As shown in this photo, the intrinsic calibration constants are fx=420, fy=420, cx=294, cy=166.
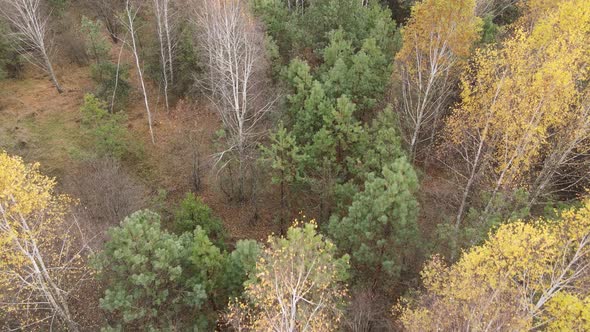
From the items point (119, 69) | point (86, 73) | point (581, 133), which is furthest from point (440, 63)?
point (86, 73)

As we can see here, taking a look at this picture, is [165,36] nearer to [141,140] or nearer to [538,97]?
[141,140]

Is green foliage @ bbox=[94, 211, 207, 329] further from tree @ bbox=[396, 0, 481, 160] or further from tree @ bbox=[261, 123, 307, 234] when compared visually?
tree @ bbox=[396, 0, 481, 160]

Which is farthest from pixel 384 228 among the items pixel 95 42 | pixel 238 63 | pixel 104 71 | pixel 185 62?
pixel 95 42

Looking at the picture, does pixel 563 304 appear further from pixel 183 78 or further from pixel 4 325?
pixel 183 78

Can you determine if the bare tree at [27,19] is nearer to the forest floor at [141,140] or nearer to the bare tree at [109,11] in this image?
the forest floor at [141,140]

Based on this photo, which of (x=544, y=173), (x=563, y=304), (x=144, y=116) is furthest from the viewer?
(x=144, y=116)

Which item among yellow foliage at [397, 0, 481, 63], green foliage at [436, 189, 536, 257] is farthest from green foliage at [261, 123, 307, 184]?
green foliage at [436, 189, 536, 257]

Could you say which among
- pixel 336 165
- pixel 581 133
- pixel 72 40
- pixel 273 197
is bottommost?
pixel 273 197
